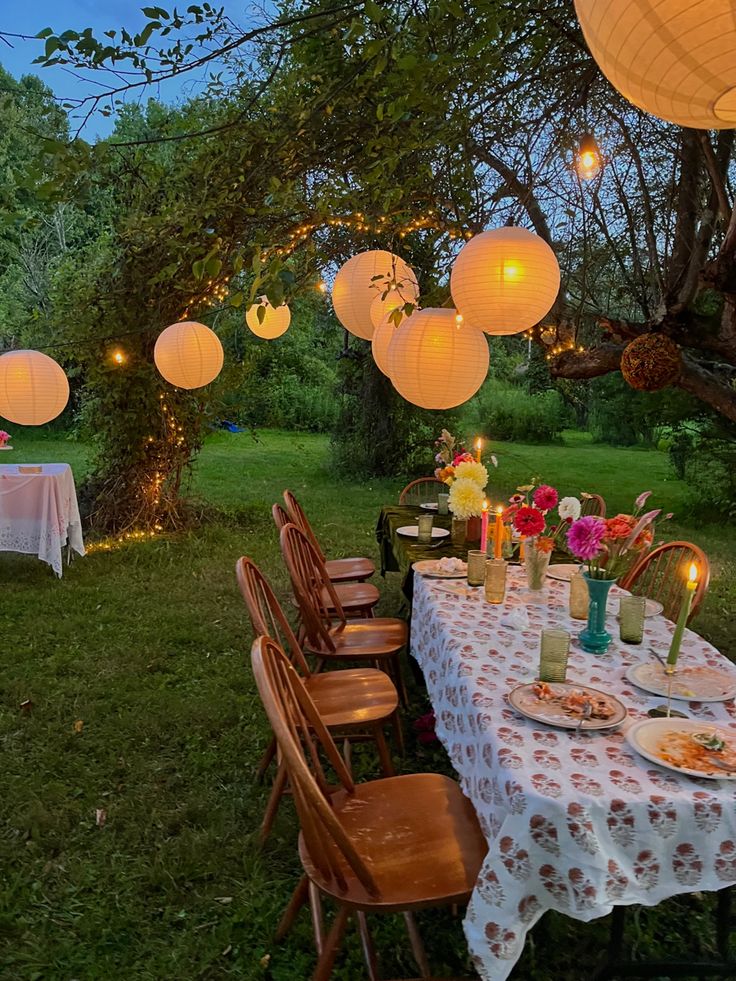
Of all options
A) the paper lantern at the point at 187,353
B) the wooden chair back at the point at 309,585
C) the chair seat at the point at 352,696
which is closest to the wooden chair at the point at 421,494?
the paper lantern at the point at 187,353

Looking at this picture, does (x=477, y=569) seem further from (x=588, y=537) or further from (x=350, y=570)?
(x=350, y=570)

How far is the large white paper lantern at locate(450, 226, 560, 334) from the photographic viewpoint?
2648 mm

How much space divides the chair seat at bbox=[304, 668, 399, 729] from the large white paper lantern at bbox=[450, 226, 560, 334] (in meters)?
1.46

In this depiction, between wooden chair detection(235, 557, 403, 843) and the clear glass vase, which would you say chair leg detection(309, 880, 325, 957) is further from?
the clear glass vase

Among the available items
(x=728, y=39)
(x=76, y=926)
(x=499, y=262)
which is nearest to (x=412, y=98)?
(x=499, y=262)

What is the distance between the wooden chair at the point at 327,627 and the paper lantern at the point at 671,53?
200cm

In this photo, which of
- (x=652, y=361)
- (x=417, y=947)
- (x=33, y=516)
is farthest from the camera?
(x=33, y=516)

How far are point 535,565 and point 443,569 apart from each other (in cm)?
43

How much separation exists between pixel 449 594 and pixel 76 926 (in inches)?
62.3

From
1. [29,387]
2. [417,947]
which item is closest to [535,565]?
[417,947]

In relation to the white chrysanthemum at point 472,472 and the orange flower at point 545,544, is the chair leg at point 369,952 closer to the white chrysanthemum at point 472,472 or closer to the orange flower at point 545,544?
the orange flower at point 545,544

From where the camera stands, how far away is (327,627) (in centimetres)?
319

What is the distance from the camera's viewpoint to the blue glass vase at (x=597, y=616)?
2066 millimetres

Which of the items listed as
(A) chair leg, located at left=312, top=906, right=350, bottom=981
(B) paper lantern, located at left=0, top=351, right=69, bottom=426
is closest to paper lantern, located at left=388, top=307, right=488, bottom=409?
(A) chair leg, located at left=312, top=906, right=350, bottom=981
